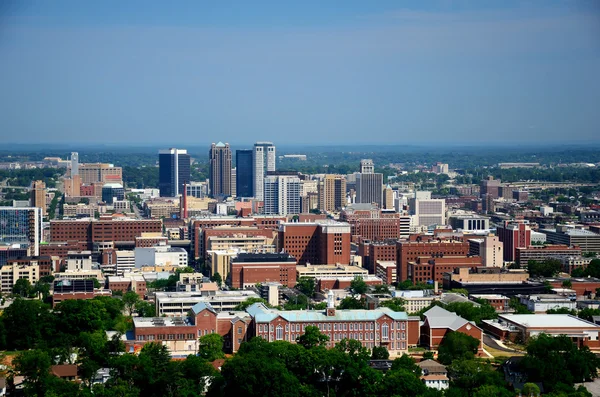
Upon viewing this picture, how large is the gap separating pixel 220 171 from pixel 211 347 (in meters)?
54.2

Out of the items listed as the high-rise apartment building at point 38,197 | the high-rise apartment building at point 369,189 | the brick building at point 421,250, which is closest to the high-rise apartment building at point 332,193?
the high-rise apartment building at point 369,189

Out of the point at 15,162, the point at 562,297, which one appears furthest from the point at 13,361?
the point at 15,162

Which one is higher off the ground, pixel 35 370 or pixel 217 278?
pixel 35 370

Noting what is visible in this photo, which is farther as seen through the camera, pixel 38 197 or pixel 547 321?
pixel 38 197

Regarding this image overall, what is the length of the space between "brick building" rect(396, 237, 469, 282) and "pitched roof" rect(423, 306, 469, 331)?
11.2 metres

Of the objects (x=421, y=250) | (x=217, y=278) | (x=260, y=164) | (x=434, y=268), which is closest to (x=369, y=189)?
(x=260, y=164)

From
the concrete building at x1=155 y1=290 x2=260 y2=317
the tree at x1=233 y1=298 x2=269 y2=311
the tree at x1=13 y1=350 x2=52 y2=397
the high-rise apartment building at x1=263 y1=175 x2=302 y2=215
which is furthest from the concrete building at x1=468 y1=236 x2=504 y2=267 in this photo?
the high-rise apartment building at x1=263 y1=175 x2=302 y2=215

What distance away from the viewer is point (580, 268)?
41.0 m

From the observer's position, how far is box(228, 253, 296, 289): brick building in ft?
125

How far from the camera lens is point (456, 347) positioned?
26.4 m

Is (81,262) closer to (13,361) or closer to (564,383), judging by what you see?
(13,361)

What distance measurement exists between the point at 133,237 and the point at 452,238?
13.2 m

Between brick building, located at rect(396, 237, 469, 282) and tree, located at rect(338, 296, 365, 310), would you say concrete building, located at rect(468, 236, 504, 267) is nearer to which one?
brick building, located at rect(396, 237, 469, 282)

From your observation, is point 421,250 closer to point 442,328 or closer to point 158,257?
point 158,257
